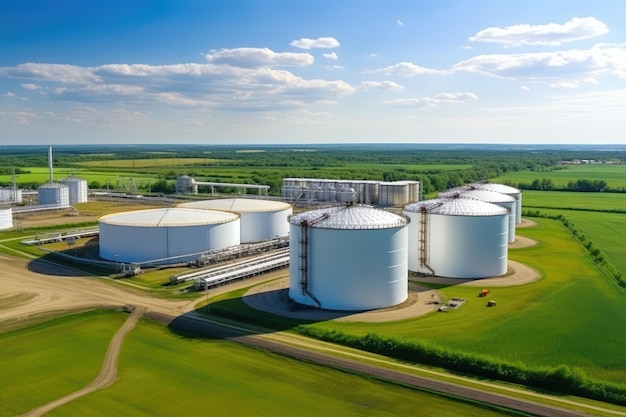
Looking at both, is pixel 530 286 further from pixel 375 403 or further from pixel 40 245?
pixel 40 245

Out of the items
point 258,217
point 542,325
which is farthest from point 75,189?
point 542,325

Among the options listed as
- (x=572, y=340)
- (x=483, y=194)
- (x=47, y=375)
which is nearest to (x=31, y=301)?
(x=47, y=375)

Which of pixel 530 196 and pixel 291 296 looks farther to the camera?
pixel 530 196

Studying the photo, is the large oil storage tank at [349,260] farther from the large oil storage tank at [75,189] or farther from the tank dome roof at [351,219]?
the large oil storage tank at [75,189]

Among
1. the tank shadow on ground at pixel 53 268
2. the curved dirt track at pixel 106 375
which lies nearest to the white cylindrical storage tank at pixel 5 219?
the tank shadow on ground at pixel 53 268

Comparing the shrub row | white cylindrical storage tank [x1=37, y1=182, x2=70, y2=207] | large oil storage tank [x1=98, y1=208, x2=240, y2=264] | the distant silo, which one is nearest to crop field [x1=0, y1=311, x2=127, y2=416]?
→ the shrub row

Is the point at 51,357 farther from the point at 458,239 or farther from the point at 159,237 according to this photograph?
the point at 458,239

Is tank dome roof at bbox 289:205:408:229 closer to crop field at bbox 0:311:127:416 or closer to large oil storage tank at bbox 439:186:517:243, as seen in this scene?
crop field at bbox 0:311:127:416
